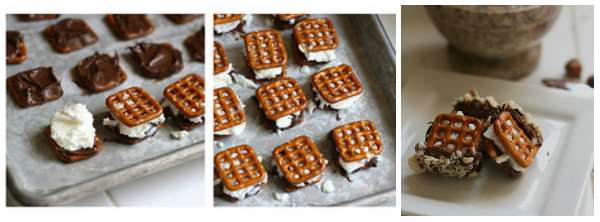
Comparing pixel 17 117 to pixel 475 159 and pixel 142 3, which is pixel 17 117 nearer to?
pixel 142 3

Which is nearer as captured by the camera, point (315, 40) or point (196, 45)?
point (315, 40)

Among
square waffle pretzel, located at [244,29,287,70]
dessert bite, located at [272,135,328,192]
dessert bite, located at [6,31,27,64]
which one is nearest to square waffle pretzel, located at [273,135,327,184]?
dessert bite, located at [272,135,328,192]

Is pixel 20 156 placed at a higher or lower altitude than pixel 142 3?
lower

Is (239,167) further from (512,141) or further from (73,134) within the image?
(512,141)

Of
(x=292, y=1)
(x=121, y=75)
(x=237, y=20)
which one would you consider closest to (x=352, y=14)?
(x=292, y=1)

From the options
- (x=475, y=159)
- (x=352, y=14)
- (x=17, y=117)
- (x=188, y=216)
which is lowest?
(x=188, y=216)

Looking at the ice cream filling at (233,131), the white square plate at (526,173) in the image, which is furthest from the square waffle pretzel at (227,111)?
the white square plate at (526,173)

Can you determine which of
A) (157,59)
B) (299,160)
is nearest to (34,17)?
(157,59)
